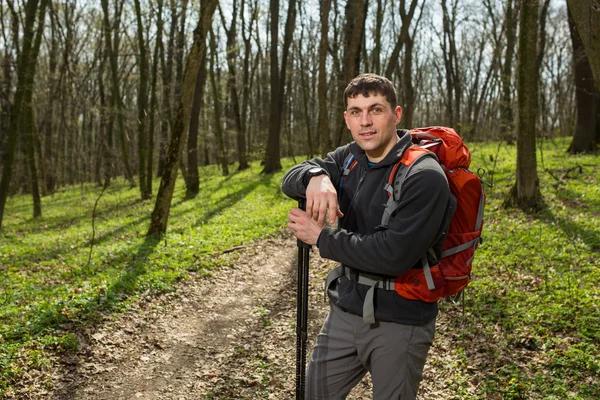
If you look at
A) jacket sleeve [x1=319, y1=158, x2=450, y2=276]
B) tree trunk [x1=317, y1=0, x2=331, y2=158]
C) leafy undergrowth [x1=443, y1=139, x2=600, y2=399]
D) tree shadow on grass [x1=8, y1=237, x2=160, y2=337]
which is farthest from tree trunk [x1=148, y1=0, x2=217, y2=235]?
jacket sleeve [x1=319, y1=158, x2=450, y2=276]

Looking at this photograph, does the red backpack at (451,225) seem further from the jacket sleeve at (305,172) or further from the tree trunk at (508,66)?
the tree trunk at (508,66)

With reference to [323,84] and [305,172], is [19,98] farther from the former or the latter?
[305,172]

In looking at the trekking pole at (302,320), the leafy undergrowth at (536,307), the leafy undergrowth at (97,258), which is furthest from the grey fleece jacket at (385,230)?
the leafy undergrowth at (97,258)

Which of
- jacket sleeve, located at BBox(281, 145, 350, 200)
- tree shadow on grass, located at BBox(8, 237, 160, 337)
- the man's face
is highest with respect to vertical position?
the man's face

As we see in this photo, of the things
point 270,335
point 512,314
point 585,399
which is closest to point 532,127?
point 512,314

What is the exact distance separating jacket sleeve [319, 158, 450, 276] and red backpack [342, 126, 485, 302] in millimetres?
99

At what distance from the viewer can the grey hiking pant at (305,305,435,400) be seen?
229 cm

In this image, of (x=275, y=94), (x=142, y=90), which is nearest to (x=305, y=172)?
(x=142, y=90)

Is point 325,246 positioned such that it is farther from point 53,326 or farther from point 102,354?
point 53,326

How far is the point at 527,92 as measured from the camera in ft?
30.1

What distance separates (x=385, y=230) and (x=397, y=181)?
0.27m

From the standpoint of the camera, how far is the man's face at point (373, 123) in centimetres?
246

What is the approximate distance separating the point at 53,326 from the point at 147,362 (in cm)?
130

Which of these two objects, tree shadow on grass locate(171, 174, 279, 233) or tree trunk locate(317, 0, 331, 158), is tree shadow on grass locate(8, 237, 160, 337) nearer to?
tree shadow on grass locate(171, 174, 279, 233)
